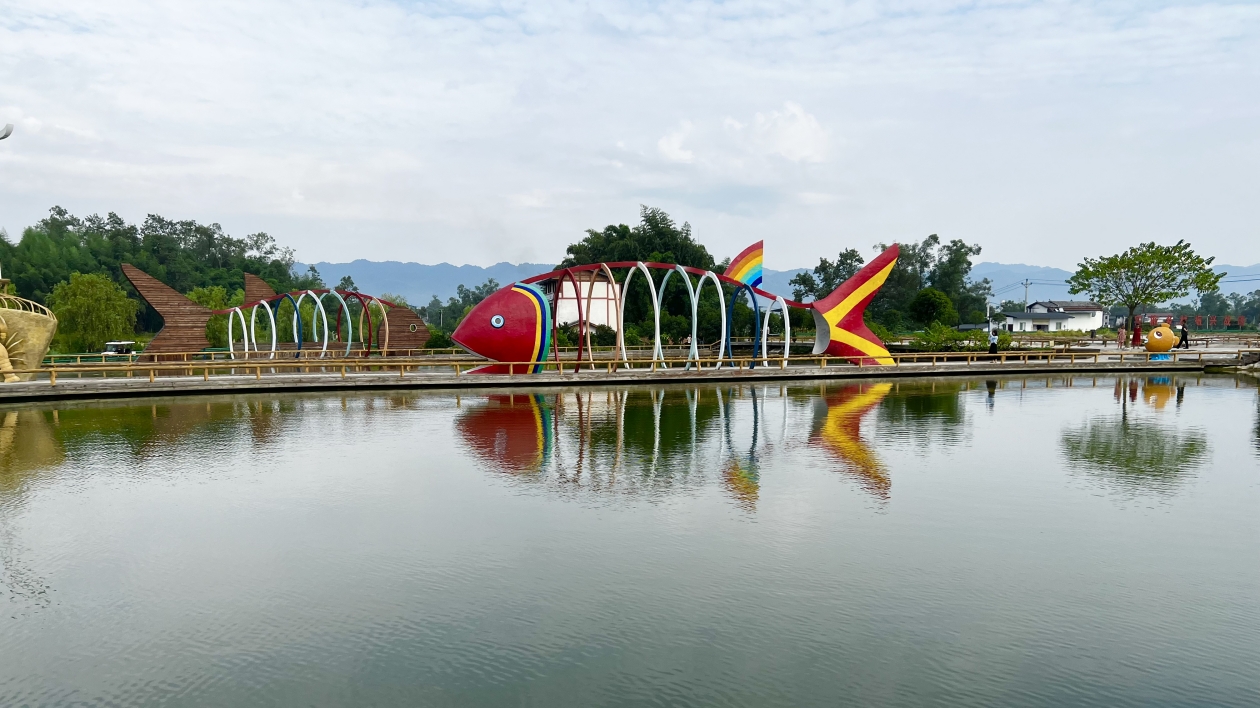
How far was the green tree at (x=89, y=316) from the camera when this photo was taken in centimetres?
4650

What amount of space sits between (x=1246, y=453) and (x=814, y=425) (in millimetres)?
8871

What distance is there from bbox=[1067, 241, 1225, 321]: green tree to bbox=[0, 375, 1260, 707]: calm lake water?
40.5 m

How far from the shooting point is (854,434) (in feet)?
60.3

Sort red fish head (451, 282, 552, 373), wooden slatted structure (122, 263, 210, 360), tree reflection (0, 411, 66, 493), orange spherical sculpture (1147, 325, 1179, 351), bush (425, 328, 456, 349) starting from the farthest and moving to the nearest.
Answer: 1. bush (425, 328, 456, 349)
2. orange spherical sculpture (1147, 325, 1179, 351)
3. wooden slatted structure (122, 263, 210, 360)
4. red fish head (451, 282, 552, 373)
5. tree reflection (0, 411, 66, 493)

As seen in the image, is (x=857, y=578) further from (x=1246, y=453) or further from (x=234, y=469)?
(x=1246, y=453)

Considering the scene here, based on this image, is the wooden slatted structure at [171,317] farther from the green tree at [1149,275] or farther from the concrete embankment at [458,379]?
the green tree at [1149,275]

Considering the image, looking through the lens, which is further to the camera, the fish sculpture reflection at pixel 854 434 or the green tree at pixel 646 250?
the green tree at pixel 646 250

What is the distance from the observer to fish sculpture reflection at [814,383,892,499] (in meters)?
13.5

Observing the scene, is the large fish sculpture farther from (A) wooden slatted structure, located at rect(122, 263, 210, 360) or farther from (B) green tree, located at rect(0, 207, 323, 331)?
(B) green tree, located at rect(0, 207, 323, 331)

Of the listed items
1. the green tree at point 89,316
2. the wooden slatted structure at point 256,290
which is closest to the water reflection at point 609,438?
the wooden slatted structure at point 256,290

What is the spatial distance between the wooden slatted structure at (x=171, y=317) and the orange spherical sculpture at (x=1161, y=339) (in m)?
48.6

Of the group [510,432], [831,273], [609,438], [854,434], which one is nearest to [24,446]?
[510,432]

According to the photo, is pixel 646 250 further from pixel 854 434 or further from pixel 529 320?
pixel 854 434

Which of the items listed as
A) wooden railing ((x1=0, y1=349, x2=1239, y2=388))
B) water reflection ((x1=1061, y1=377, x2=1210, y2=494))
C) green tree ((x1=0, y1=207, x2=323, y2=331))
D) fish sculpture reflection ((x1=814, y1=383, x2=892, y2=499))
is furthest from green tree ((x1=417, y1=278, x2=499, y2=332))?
water reflection ((x1=1061, y1=377, x2=1210, y2=494))
